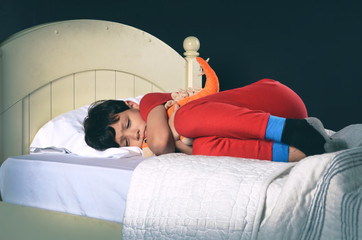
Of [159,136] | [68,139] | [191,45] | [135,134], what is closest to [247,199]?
[159,136]

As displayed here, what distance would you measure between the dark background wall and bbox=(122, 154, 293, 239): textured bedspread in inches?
74.5

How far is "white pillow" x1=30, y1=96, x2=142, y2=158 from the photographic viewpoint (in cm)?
147

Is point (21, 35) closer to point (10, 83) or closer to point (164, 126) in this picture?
point (10, 83)

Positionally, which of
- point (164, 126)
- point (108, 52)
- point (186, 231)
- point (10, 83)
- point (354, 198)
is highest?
point (108, 52)

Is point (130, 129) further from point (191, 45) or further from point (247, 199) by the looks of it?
point (191, 45)

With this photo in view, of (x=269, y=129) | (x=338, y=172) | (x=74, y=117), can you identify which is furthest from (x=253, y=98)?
(x=74, y=117)

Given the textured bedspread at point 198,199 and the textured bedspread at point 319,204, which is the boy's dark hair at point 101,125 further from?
the textured bedspread at point 319,204

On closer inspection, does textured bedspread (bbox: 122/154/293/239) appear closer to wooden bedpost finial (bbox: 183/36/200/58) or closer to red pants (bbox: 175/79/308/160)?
red pants (bbox: 175/79/308/160)

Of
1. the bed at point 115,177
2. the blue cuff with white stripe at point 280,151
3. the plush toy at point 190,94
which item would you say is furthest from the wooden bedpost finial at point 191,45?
the blue cuff with white stripe at point 280,151

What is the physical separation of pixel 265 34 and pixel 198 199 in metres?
2.25

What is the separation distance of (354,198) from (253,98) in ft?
1.93

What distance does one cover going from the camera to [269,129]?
1151 mm

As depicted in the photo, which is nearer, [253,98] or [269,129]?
[269,129]

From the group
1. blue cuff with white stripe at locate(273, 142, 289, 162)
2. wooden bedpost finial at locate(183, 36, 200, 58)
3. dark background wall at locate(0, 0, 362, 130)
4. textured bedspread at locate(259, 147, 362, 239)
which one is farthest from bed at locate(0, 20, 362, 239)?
dark background wall at locate(0, 0, 362, 130)
